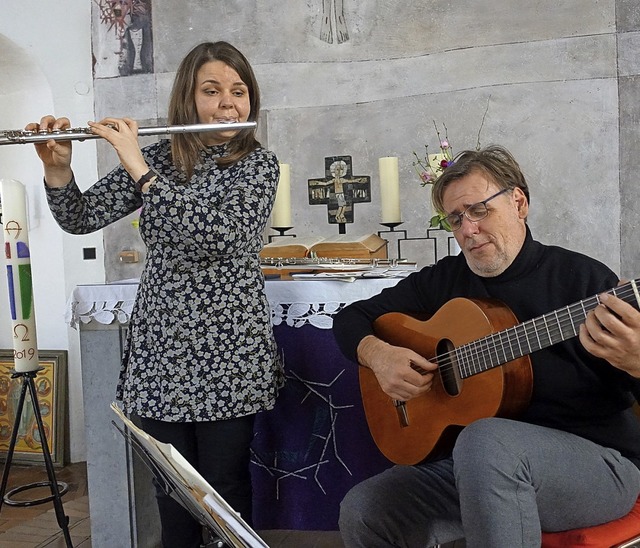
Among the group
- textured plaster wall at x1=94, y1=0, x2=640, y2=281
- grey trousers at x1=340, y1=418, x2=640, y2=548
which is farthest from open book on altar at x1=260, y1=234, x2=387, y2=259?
textured plaster wall at x1=94, y1=0, x2=640, y2=281

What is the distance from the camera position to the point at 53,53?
3719mm

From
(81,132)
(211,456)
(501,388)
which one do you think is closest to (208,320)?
(211,456)

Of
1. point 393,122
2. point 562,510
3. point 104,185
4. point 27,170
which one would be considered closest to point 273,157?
point 104,185

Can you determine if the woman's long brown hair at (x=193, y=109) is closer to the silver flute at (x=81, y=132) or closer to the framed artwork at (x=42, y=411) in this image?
the silver flute at (x=81, y=132)

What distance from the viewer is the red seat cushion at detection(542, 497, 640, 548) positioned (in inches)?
49.3

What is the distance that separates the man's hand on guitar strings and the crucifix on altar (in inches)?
98.0

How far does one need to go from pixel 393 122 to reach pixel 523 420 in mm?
2356

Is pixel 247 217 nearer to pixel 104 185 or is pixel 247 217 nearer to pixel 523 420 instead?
pixel 104 185

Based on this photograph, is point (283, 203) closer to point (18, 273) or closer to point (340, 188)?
point (18, 273)

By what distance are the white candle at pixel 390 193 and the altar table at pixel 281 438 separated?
1.56 ft

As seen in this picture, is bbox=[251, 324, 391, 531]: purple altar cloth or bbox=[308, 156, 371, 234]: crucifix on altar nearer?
bbox=[251, 324, 391, 531]: purple altar cloth

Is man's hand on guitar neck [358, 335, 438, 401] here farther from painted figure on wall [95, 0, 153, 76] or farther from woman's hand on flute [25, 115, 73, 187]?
painted figure on wall [95, 0, 153, 76]

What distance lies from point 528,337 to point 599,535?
0.37 metres

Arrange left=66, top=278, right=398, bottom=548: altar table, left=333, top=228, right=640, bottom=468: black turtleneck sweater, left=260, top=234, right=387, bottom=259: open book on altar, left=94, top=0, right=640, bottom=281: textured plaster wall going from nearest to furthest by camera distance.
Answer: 1. left=333, top=228, right=640, bottom=468: black turtleneck sweater
2. left=66, top=278, right=398, bottom=548: altar table
3. left=260, top=234, right=387, bottom=259: open book on altar
4. left=94, top=0, right=640, bottom=281: textured plaster wall
